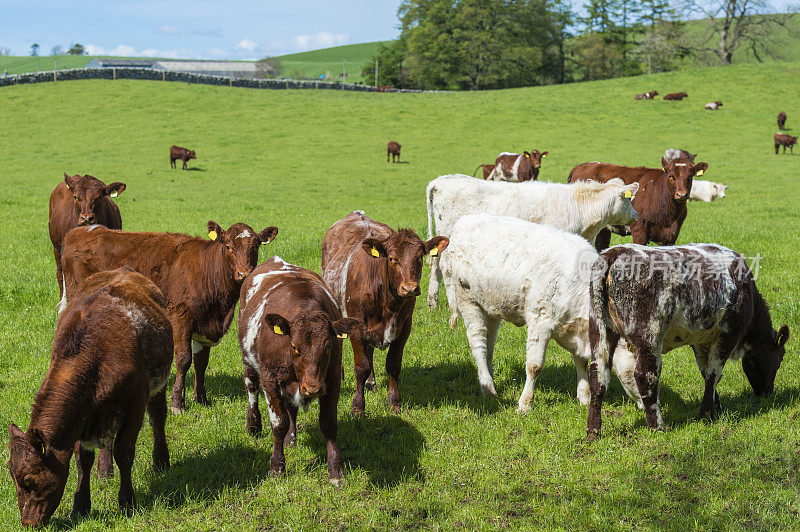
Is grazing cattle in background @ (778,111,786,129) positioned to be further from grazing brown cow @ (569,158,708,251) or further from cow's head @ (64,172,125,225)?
cow's head @ (64,172,125,225)

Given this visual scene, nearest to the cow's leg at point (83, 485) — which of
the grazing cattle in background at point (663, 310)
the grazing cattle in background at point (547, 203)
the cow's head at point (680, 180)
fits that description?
the grazing cattle in background at point (663, 310)

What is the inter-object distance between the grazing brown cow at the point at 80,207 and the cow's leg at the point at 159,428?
5.45 meters

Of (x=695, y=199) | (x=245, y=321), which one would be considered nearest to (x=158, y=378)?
(x=245, y=321)

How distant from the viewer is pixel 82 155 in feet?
117

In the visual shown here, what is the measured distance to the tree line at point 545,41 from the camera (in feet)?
253

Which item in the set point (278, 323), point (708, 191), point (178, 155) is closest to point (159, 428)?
point (278, 323)

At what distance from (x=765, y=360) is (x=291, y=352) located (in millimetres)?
5029

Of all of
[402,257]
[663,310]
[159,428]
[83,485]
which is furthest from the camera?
[402,257]

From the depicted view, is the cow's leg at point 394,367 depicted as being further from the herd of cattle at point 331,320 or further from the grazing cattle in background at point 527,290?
the grazing cattle in background at point 527,290

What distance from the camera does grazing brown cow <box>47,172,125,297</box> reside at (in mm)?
10742

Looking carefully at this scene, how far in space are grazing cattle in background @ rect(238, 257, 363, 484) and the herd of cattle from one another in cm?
2

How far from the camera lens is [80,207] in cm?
1087

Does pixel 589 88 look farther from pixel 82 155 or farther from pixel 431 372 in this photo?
pixel 431 372

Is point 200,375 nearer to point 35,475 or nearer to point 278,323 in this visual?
point 278,323
